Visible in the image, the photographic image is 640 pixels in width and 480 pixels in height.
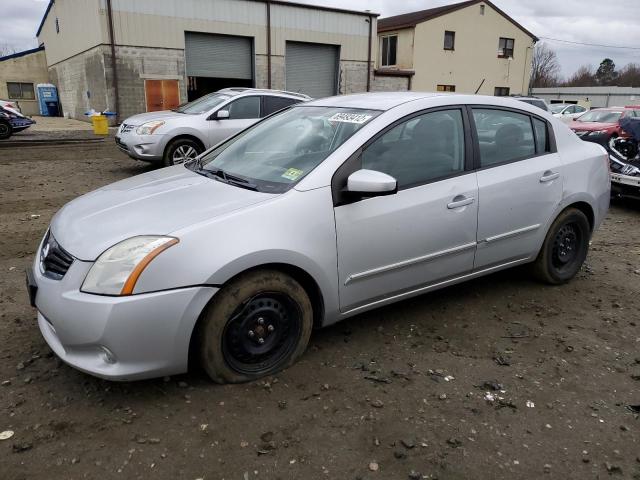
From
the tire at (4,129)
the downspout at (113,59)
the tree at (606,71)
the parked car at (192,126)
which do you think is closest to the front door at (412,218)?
the parked car at (192,126)

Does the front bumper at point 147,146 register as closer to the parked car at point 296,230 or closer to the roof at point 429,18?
the parked car at point 296,230

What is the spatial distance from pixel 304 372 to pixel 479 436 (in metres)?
1.05

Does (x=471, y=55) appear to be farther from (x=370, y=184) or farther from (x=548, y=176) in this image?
(x=370, y=184)

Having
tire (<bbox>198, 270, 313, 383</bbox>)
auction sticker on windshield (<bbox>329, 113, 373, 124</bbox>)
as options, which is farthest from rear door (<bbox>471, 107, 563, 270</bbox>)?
tire (<bbox>198, 270, 313, 383</bbox>)

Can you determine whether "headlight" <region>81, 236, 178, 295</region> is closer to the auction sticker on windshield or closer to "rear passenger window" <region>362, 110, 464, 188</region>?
"rear passenger window" <region>362, 110, 464, 188</region>

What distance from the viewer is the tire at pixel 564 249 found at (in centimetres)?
427

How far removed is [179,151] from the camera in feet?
30.4

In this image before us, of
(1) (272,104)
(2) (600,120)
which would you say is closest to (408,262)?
(1) (272,104)

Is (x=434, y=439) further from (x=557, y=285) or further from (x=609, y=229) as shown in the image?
(x=609, y=229)

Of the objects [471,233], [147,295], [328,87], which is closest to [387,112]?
[471,233]

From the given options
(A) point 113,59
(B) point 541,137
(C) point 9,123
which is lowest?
(C) point 9,123

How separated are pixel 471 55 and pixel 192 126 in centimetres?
3038

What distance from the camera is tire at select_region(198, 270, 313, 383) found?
2.72 m

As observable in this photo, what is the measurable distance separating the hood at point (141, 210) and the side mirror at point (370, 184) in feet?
1.61
